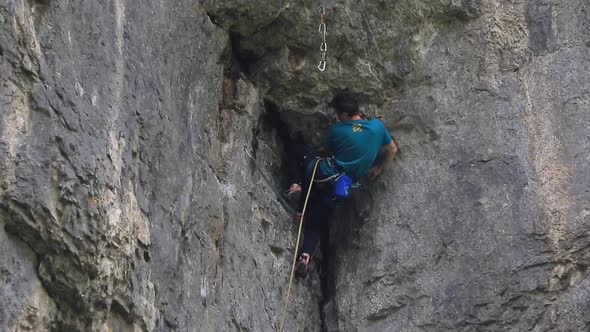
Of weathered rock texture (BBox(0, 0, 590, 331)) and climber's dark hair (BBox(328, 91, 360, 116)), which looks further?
climber's dark hair (BBox(328, 91, 360, 116))

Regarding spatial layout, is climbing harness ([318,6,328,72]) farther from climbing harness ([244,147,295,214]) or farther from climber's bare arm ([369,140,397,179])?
climbing harness ([244,147,295,214])

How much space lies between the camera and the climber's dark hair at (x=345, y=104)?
8.84 metres

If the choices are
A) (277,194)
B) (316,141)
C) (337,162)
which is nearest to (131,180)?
(277,194)

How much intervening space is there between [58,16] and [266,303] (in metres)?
2.86

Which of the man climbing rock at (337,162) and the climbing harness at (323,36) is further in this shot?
the man climbing rock at (337,162)

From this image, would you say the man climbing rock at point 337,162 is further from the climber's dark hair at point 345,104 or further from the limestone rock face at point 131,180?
the limestone rock face at point 131,180

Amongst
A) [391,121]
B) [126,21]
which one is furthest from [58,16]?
[391,121]

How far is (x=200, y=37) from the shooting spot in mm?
8078

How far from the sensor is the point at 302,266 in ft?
28.3

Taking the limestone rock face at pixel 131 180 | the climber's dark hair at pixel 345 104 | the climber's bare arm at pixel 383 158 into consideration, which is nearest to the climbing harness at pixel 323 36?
the climber's dark hair at pixel 345 104

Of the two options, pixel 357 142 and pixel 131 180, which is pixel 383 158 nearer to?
pixel 357 142

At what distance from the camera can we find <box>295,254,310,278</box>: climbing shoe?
8.63 m

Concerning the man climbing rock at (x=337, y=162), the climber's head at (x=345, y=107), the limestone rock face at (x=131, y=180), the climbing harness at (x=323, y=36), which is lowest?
the limestone rock face at (x=131, y=180)

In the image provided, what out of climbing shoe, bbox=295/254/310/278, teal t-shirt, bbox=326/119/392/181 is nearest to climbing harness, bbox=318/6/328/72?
teal t-shirt, bbox=326/119/392/181
